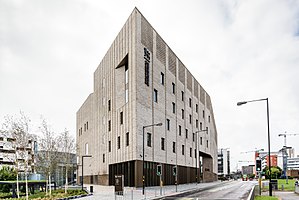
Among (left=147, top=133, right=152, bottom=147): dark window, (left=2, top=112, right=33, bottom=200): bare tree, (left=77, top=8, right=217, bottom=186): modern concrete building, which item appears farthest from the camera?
(left=147, top=133, right=152, bottom=147): dark window

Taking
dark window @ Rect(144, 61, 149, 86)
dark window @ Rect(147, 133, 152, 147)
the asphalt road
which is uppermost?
dark window @ Rect(144, 61, 149, 86)

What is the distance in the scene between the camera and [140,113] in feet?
164

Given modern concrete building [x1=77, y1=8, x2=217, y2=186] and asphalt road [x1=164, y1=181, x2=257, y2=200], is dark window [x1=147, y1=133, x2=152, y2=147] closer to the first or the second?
modern concrete building [x1=77, y1=8, x2=217, y2=186]

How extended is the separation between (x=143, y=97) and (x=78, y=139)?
50.4 metres

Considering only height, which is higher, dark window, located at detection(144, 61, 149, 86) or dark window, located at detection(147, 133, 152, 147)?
dark window, located at detection(144, 61, 149, 86)

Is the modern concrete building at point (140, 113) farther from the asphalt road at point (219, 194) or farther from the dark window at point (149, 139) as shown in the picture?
the asphalt road at point (219, 194)

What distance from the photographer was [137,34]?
50.2 meters

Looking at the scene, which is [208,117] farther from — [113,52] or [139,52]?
[139,52]

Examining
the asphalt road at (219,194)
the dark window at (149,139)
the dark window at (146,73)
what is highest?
the dark window at (146,73)

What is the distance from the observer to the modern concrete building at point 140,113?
50.3 metres

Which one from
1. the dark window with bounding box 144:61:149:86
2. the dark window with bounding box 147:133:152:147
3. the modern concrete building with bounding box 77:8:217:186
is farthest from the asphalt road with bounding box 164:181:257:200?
the dark window with bounding box 144:61:149:86

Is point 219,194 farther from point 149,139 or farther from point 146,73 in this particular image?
point 146,73

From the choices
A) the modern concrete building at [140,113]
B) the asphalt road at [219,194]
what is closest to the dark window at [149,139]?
the modern concrete building at [140,113]

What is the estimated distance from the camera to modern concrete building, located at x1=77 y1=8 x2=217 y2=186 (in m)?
50.3
